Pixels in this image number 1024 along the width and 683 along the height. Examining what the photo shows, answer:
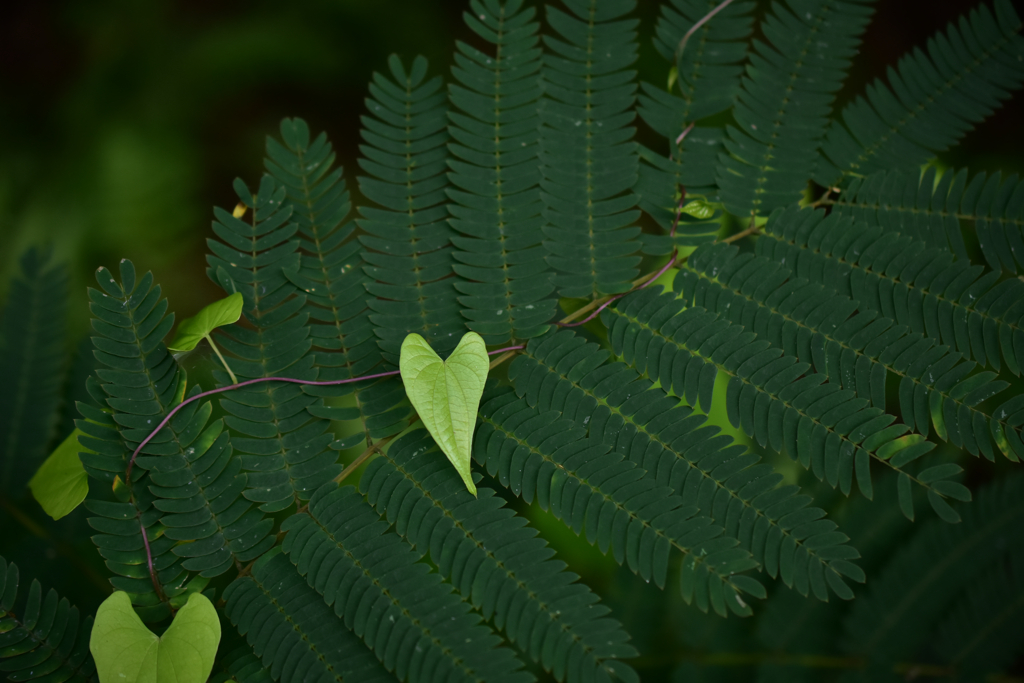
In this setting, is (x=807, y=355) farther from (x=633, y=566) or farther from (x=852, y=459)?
(x=633, y=566)

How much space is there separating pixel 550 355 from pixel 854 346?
2.59 ft

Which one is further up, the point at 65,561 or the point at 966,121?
the point at 966,121

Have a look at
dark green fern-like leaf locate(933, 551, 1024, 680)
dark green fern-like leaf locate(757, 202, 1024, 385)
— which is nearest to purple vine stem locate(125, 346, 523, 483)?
dark green fern-like leaf locate(757, 202, 1024, 385)

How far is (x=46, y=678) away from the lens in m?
1.47

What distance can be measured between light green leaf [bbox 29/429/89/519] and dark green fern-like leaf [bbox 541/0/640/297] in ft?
4.36

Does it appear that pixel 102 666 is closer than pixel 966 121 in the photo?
Yes

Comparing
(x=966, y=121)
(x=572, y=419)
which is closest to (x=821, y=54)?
(x=966, y=121)

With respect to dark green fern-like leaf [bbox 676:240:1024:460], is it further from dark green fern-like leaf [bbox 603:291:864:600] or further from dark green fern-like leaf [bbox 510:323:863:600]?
dark green fern-like leaf [bbox 510:323:863:600]

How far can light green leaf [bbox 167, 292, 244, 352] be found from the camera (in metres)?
1.55

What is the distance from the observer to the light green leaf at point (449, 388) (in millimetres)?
1506

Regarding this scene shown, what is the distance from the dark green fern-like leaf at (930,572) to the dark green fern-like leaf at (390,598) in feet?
5.36

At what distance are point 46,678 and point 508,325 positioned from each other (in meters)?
1.40

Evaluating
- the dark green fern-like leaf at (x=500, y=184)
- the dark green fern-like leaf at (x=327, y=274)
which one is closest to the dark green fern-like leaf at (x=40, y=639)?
the dark green fern-like leaf at (x=327, y=274)

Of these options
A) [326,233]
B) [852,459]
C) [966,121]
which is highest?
[966,121]
